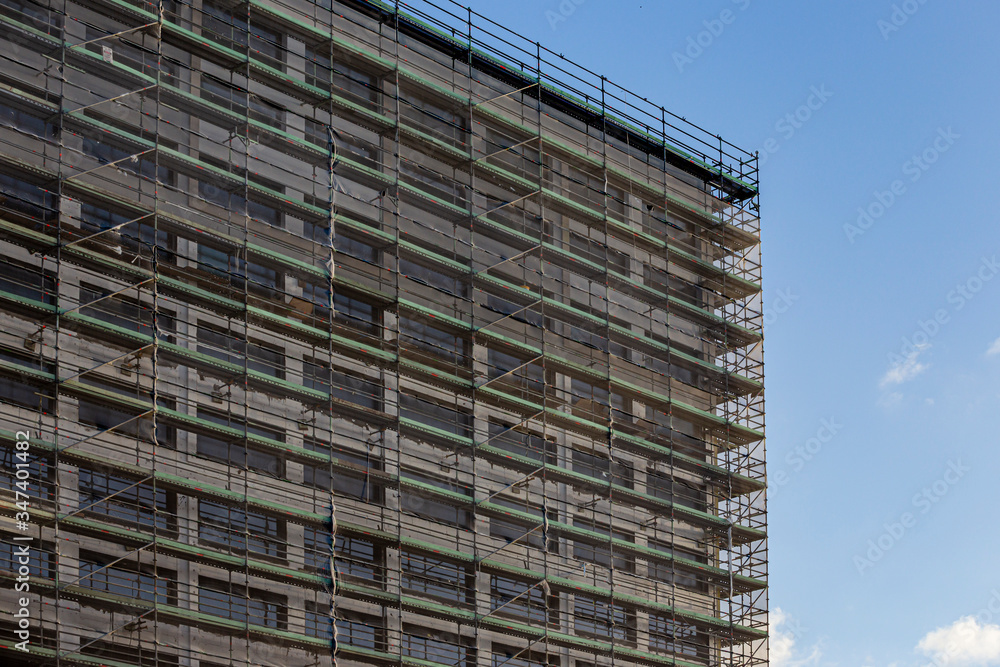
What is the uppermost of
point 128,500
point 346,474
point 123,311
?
point 123,311

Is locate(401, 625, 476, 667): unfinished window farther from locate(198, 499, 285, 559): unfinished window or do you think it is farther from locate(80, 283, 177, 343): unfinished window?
locate(80, 283, 177, 343): unfinished window

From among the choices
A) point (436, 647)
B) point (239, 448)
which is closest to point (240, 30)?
point (239, 448)

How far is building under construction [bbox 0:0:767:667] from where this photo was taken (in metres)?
37.0

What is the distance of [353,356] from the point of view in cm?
4294

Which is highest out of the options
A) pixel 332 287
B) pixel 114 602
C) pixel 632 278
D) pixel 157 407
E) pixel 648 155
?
pixel 648 155

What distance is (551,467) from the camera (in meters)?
47.0

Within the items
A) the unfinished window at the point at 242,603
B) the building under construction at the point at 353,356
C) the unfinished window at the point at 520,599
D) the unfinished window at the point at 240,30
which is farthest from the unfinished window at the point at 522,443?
the unfinished window at the point at 240,30

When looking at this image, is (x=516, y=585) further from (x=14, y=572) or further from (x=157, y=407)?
(x=14, y=572)

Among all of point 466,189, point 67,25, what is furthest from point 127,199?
point 466,189

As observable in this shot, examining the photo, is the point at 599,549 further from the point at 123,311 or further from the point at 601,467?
the point at 123,311

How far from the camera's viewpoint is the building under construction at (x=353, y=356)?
3700 centimetres

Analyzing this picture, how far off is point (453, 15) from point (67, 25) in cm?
1385

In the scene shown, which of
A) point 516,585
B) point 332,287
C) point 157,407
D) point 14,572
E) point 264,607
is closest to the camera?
point 14,572

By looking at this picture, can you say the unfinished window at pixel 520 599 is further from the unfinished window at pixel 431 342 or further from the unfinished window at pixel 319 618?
the unfinished window at pixel 431 342
